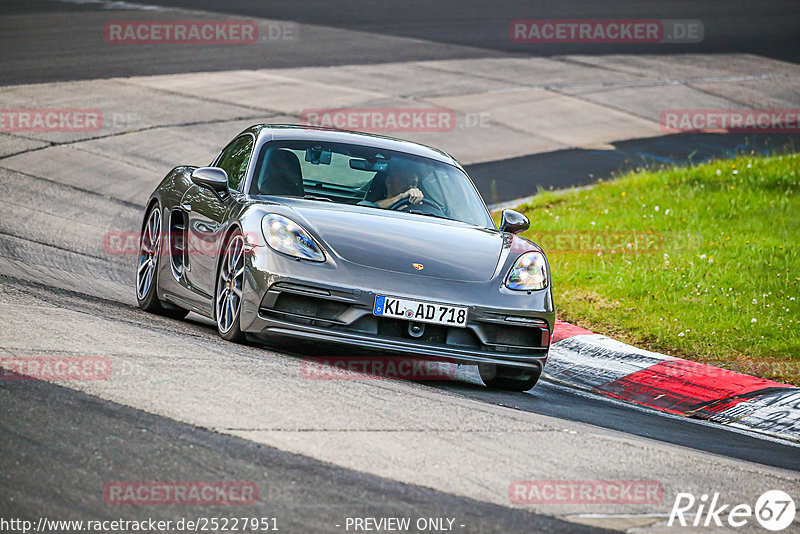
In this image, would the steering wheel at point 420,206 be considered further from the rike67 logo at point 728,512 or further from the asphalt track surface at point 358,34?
the asphalt track surface at point 358,34

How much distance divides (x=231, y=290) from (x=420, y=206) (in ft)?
5.22

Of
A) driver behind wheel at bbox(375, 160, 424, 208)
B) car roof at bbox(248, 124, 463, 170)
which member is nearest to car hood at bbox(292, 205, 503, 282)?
driver behind wheel at bbox(375, 160, 424, 208)

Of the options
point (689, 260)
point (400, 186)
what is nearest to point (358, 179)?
point (400, 186)

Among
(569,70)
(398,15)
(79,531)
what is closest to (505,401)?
(79,531)

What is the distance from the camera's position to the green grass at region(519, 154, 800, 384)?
8977mm

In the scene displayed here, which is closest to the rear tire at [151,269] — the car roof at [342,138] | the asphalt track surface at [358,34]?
the car roof at [342,138]

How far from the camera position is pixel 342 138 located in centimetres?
A: 841

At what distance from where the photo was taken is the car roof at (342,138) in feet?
27.4

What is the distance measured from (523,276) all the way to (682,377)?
158cm

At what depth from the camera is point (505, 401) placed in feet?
22.5

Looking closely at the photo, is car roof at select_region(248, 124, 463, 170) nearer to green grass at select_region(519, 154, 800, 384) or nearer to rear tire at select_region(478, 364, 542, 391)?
rear tire at select_region(478, 364, 542, 391)

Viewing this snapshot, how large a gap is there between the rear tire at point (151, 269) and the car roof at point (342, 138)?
104 centimetres

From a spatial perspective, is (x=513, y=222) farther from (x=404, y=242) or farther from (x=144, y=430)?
(x=144, y=430)

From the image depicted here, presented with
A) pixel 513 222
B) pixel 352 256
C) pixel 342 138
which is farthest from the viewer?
pixel 342 138
